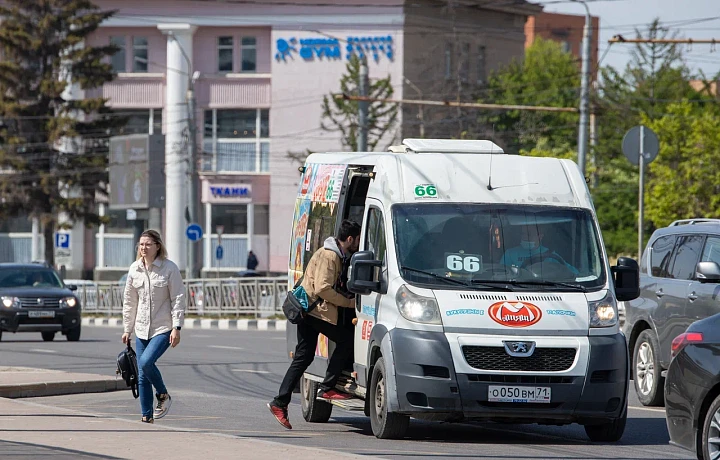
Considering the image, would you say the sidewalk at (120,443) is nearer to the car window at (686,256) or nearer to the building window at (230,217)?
the car window at (686,256)

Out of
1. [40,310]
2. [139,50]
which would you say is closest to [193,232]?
[40,310]

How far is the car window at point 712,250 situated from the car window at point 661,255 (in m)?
0.83

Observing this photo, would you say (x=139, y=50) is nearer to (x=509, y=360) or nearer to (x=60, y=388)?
(x=60, y=388)

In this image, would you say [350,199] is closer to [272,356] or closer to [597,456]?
[597,456]

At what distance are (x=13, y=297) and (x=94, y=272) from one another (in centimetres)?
3929

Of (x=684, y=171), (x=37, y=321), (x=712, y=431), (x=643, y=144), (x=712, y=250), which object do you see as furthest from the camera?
(x=684, y=171)

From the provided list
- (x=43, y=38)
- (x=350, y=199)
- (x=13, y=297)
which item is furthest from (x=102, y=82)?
(x=350, y=199)

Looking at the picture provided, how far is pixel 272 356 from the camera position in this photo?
24094 mm

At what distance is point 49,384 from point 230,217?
4989cm

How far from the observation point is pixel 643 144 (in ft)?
86.2

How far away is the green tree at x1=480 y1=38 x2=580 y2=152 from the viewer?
222 ft

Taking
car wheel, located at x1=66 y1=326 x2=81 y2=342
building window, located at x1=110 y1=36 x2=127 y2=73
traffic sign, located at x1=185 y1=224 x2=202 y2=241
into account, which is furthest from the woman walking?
building window, located at x1=110 y1=36 x2=127 y2=73

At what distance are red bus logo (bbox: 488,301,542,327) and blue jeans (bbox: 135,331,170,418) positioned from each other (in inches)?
116

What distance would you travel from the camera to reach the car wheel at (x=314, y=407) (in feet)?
44.5
